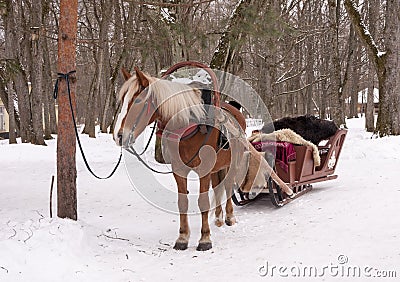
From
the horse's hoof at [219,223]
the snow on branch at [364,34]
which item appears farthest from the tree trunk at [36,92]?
the horse's hoof at [219,223]

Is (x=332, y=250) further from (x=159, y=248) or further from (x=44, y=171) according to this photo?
(x=44, y=171)

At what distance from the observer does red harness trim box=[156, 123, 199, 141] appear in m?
4.70

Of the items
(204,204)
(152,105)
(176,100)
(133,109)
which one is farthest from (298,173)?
(133,109)

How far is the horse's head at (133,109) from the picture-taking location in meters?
4.28

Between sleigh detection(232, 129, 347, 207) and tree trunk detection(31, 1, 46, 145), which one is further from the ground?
tree trunk detection(31, 1, 46, 145)

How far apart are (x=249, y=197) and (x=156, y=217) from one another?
163 cm

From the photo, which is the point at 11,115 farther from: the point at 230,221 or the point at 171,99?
the point at 171,99

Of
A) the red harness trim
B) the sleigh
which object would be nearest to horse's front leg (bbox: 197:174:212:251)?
the red harness trim

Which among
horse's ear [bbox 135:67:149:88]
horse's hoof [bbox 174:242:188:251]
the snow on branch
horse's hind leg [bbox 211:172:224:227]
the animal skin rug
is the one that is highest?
the snow on branch

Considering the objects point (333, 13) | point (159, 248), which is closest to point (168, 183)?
point (159, 248)

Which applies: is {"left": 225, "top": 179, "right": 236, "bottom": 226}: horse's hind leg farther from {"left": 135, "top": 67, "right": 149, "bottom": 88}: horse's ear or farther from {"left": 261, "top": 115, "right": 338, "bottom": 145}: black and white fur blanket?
{"left": 135, "top": 67, "right": 149, "bottom": 88}: horse's ear

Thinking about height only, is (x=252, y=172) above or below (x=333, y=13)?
below

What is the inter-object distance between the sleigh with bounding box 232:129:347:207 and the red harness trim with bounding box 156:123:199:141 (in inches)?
82.1

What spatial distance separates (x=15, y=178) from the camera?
8.77 meters
